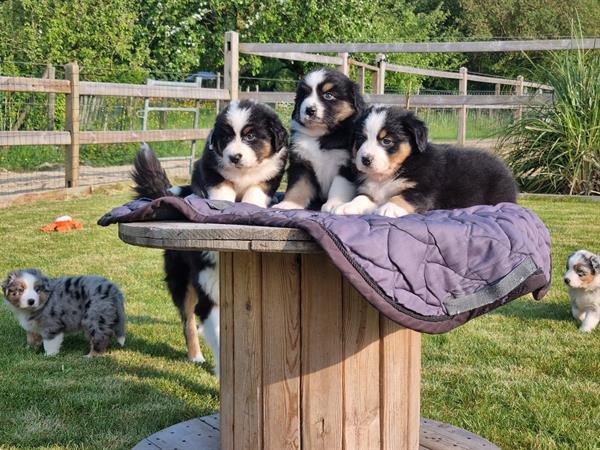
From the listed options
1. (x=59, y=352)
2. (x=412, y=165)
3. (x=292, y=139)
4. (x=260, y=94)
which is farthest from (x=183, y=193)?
(x=260, y=94)

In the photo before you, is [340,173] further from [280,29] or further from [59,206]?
[280,29]

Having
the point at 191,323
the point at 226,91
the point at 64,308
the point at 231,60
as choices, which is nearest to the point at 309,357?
the point at 191,323

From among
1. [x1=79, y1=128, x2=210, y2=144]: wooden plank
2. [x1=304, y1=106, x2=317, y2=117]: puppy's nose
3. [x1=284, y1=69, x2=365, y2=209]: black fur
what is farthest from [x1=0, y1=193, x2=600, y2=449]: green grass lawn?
[x1=79, y1=128, x2=210, y2=144]: wooden plank

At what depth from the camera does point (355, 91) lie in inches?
152

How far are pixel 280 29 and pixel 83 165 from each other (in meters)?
11.0

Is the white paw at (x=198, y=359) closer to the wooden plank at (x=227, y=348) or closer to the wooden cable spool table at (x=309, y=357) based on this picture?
the wooden plank at (x=227, y=348)

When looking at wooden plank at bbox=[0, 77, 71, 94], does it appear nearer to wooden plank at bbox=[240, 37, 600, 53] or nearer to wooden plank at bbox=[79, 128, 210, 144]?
wooden plank at bbox=[79, 128, 210, 144]

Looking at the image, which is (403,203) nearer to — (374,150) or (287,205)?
(374,150)

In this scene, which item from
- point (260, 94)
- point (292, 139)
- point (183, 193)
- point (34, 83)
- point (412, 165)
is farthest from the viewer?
point (260, 94)

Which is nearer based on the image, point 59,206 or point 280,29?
point 59,206

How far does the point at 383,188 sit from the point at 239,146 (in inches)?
30.7

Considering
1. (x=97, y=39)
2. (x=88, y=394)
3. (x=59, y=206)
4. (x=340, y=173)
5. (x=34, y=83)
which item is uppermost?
(x=97, y=39)

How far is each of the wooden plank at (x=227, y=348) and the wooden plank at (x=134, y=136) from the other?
29.3 feet

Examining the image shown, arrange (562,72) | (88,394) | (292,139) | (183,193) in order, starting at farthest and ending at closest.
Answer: (562,72)
(88,394)
(183,193)
(292,139)
